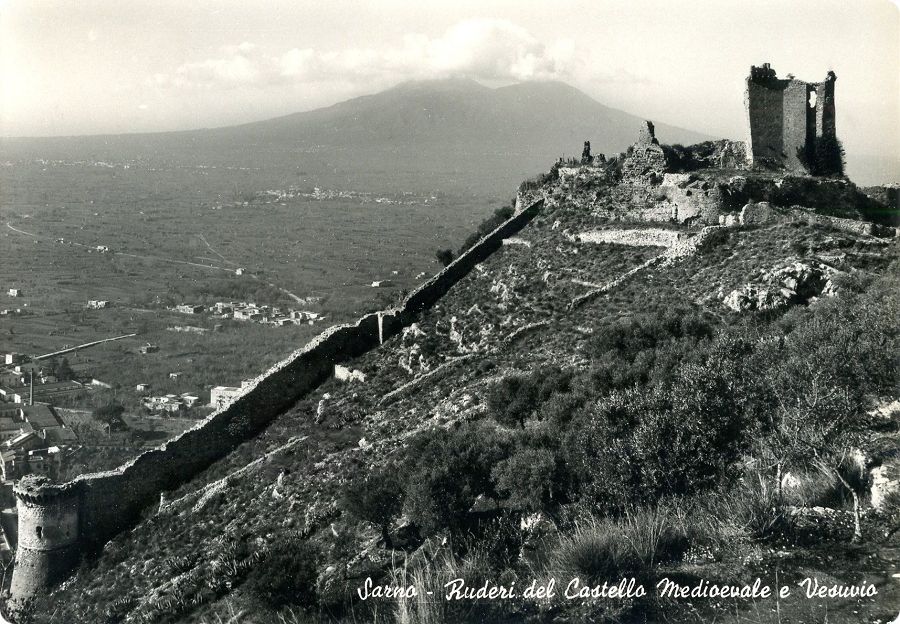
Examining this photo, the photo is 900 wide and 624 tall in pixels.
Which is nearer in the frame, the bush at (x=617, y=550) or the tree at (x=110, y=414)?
the bush at (x=617, y=550)

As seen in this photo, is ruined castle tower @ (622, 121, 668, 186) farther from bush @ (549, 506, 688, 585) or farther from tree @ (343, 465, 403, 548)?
bush @ (549, 506, 688, 585)

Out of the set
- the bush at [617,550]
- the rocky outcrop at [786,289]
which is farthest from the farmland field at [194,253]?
the bush at [617,550]

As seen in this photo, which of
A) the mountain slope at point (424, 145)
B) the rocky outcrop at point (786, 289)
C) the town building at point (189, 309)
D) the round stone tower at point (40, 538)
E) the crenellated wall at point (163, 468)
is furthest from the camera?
the mountain slope at point (424, 145)

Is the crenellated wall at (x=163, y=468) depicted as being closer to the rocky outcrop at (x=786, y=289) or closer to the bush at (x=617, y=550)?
the rocky outcrop at (x=786, y=289)

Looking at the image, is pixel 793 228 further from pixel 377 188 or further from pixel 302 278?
pixel 377 188

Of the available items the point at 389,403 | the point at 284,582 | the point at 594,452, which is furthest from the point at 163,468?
the point at 594,452
